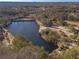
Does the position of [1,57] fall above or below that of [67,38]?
above

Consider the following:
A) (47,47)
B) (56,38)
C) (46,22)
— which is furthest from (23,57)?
(46,22)

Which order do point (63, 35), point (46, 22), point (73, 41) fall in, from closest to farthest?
Result: point (73, 41) < point (63, 35) < point (46, 22)

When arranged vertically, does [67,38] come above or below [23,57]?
below

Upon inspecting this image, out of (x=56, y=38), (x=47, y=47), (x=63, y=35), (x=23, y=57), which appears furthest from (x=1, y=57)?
(x=63, y=35)

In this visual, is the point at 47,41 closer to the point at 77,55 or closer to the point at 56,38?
the point at 56,38

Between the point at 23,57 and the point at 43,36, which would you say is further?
the point at 43,36

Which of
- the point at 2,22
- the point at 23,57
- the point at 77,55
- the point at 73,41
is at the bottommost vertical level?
the point at 2,22

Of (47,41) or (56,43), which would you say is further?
(47,41)

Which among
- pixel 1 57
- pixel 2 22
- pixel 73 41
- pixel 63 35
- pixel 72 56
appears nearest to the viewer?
pixel 1 57

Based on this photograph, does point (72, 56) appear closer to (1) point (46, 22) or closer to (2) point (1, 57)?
(2) point (1, 57)
